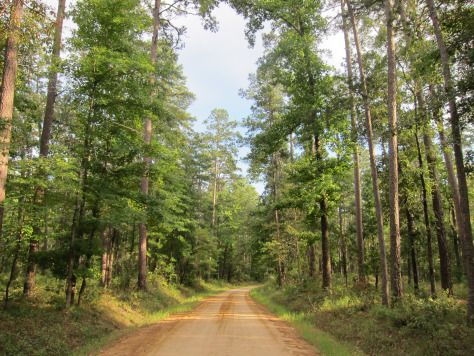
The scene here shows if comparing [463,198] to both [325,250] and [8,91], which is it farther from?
[8,91]

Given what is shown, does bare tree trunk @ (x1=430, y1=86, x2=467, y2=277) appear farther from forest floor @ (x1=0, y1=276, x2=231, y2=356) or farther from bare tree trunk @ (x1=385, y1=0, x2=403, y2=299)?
forest floor @ (x1=0, y1=276, x2=231, y2=356)

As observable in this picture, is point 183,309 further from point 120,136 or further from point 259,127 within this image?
point 259,127

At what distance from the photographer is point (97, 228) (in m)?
12.8

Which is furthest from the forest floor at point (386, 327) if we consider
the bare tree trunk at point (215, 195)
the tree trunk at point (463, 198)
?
the bare tree trunk at point (215, 195)

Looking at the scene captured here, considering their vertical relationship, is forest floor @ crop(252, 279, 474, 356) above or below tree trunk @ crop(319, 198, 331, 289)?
below

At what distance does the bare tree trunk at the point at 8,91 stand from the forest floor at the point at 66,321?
2726 mm

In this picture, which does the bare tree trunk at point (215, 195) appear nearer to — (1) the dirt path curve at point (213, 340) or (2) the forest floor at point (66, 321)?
(2) the forest floor at point (66, 321)

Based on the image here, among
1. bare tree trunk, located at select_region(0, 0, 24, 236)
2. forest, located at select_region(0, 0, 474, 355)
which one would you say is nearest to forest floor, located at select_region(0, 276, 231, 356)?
forest, located at select_region(0, 0, 474, 355)

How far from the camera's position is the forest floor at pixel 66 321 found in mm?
8609

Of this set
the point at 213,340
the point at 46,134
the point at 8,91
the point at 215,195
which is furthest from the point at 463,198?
the point at 215,195

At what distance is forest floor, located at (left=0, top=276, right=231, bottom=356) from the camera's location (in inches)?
339

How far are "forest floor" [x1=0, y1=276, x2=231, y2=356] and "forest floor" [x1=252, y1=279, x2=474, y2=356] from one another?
605cm

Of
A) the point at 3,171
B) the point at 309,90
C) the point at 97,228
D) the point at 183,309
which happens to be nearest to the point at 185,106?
the point at 309,90

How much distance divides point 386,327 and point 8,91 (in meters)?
12.2
